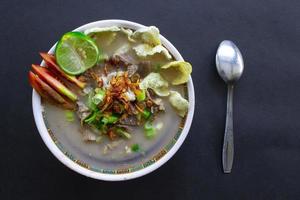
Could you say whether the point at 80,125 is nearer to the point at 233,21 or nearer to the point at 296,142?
the point at 233,21

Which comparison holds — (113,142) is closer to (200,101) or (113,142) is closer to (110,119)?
(110,119)

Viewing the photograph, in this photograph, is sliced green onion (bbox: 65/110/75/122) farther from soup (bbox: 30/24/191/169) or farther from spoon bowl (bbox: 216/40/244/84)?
spoon bowl (bbox: 216/40/244/84)

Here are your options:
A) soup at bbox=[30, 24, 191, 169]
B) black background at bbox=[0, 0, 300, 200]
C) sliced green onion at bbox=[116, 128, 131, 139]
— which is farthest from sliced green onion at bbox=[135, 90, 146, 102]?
black background at bbox=[0, 0, 300, 200]

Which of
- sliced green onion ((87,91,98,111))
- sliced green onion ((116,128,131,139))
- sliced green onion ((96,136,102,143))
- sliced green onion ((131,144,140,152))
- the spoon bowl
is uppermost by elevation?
the spoon bowl

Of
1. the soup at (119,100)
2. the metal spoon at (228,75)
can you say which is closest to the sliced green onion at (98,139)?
the soup at (119,100)

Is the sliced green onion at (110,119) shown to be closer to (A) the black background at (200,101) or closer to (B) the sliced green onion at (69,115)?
(B) the sliced green onion at (69,115)

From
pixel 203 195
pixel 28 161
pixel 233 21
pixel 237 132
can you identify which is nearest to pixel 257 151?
pixel 237 132
